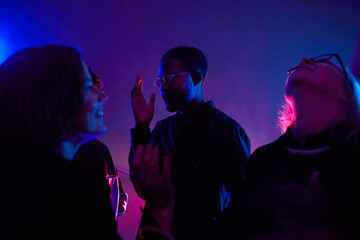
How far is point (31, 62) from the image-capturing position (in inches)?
36.1

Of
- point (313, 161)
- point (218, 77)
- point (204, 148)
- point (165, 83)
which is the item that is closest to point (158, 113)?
point (218, 77)

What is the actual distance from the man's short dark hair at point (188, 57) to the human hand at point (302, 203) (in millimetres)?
1158

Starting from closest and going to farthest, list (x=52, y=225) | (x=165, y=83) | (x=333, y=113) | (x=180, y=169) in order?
1. (x=52, y=225)
2. (x=333, y=113)
3. (x=180, y=169)
4. (x=165, y=83)

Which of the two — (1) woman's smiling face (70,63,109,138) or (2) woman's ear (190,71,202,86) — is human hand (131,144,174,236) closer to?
(1) woman's smiling face (70,63,109,138)

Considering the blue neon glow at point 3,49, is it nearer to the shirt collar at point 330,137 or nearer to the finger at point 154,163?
the finger at point 154,163

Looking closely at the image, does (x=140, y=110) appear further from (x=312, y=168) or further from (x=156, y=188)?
(x=312, y=168)

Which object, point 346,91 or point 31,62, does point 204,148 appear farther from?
point 31,62

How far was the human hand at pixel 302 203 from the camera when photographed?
0.78 metres

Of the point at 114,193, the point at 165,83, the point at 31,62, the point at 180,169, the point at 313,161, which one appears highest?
the point at 31,62

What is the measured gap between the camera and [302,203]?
81 centimetres

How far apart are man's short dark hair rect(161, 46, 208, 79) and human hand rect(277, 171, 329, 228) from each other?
1158 mm

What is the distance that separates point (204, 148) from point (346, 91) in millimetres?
765

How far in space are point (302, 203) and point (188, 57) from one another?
4.27ft

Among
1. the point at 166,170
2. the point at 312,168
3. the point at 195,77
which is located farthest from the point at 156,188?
the point at 195,77
